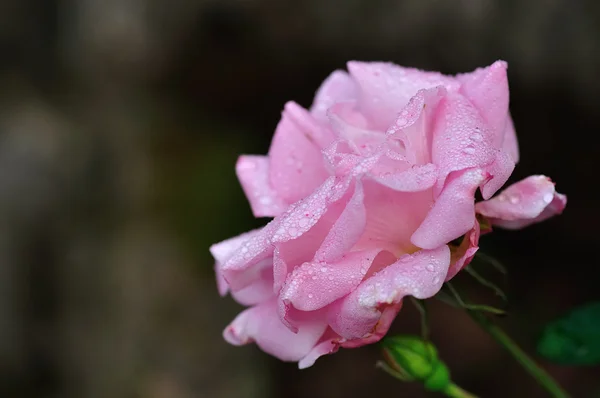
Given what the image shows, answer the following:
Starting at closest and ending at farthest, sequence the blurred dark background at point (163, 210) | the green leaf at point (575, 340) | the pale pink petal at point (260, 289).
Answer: the pale pink petal at point (260, 289), the green leaf at point (575, 340), the blurred dark background at point (163, 210)

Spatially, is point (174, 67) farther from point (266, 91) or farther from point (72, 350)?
point (72, 350)

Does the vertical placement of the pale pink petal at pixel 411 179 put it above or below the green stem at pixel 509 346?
above

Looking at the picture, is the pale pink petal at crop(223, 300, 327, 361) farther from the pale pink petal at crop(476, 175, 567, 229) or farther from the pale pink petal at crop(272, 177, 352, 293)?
the pale pink petal at crop(476, 175, 567, 229)

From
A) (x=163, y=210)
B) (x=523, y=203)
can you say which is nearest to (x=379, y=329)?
(x=523, y=203)

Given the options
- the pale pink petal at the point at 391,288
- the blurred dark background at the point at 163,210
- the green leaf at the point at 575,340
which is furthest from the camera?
the blurred dark background at the point at 163,210

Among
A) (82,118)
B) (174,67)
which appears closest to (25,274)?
(82,118)

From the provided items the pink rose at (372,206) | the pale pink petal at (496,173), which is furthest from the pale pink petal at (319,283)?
the pale pink petal at (496,173)

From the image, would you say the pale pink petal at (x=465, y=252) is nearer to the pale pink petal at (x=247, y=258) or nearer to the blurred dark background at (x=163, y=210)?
the pale pink petal at (x=247, y=258)

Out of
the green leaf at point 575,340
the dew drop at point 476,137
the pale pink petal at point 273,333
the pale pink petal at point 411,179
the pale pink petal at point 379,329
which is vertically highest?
the pale pink petal at point 411,179
